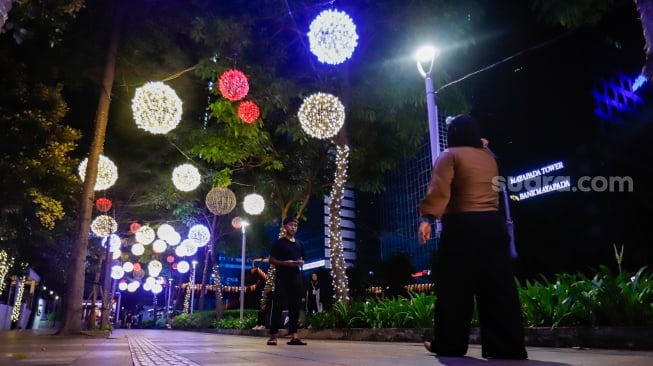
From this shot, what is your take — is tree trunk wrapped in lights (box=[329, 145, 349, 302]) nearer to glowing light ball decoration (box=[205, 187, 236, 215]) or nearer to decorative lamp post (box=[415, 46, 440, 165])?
decorative lamp post (box=[415, 46, 440, 165])

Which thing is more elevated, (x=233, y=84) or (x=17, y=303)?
(x=233, y=84)

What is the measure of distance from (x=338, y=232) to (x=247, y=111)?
11.5 ft

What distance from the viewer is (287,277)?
6516 millimetres

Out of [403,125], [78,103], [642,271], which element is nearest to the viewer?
[642,271]

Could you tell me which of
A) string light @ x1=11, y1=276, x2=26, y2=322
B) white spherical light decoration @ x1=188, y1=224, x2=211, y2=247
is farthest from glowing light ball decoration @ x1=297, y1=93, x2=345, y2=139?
string light @ x1=11, y1=276, x2=26, y2=322

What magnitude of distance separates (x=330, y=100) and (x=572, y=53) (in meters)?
25.3

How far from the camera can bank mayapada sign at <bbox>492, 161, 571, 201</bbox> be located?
34.0m

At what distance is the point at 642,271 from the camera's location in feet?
16.6

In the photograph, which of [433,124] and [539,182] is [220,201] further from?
[539,182]

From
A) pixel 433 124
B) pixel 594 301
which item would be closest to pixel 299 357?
pixel 594 301

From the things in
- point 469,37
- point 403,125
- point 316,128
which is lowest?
point 316,128

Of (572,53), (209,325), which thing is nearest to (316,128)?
(209,325)

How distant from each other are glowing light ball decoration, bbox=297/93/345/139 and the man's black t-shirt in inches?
131

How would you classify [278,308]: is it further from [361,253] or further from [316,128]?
[361,253]
